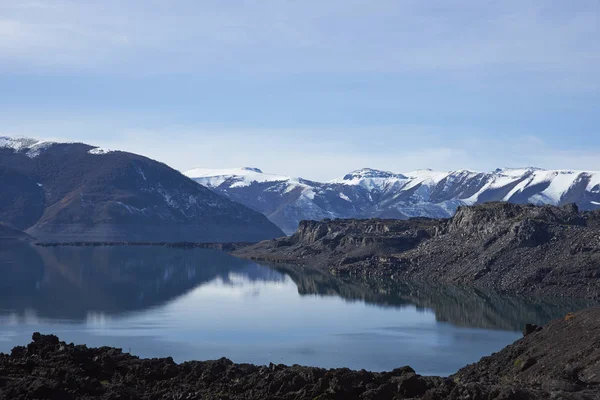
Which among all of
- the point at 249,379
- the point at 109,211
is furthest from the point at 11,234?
the point at 249,379

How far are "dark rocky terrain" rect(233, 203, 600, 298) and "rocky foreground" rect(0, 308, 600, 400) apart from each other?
4032cm

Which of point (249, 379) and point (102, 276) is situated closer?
point (249, 379)

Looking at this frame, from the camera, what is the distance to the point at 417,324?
5438cm

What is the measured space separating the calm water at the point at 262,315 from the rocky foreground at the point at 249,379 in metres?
8.12

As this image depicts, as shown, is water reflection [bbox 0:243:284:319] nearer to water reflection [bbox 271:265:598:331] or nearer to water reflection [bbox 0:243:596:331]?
water reflection [bbox 0:243:596:331]

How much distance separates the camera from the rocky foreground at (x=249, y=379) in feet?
70.2

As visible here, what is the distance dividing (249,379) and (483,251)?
62.2m

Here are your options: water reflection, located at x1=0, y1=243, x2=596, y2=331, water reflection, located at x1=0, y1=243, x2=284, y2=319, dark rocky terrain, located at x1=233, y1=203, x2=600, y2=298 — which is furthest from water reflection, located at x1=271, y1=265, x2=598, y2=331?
water reflection, located at x1=0, y1=243, x2=284, y2=319

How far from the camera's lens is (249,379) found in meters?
24.3

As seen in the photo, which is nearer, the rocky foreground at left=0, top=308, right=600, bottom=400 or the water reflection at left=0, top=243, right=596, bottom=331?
the rocky foreground at left=0, top=308, right=600, bottom=400

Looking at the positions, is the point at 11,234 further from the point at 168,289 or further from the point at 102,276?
the point at 168,289

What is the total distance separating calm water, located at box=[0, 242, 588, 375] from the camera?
136 ft

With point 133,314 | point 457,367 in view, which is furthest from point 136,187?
point 457,367

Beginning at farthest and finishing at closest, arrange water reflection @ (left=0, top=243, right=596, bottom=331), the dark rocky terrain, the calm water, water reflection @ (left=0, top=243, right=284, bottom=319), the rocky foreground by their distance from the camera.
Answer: the dark rocky terrain
water reflection @ (left=0, top=243, right=284, bottom=319)
water reflection @ (left=0, top=243, right=596, bottom=331)
the calm water
the rocky foreground
